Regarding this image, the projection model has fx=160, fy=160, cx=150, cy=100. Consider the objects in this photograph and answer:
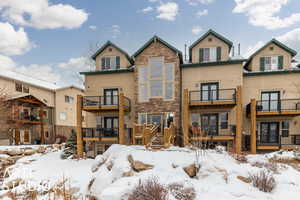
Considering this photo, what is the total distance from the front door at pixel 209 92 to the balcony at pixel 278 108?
2.79 m

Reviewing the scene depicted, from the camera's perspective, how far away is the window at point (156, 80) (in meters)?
14.2

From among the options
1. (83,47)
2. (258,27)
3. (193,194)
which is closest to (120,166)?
(193,194)

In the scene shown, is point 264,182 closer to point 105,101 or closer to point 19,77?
point 105,101

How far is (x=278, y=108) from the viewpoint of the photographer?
1230 centimetres

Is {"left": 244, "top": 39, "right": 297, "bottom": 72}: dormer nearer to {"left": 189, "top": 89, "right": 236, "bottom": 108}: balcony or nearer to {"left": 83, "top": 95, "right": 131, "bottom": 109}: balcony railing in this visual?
{"left": 189, "top": 89, "right": 236, "bottom": 108}: balcony

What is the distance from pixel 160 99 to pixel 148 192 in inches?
392

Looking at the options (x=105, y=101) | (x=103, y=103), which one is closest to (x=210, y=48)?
(x=105, y=101)

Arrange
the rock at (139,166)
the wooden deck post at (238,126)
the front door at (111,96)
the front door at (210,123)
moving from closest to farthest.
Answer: the rock at (139,166)
the wooden deck post at (238,126)
the front door at (210,123)
the front door at (111,96)

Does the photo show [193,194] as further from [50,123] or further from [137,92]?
[50,123]

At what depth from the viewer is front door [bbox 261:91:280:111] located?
514 inches

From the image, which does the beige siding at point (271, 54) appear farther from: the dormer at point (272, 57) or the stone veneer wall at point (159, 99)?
the stone veneer wall at point (159, 99)

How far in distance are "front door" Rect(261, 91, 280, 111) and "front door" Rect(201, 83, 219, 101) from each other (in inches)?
148

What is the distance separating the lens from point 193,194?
5145 millimetres

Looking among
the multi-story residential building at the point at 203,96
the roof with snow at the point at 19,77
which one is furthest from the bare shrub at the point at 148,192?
the roof with snow at the point at 19,77
